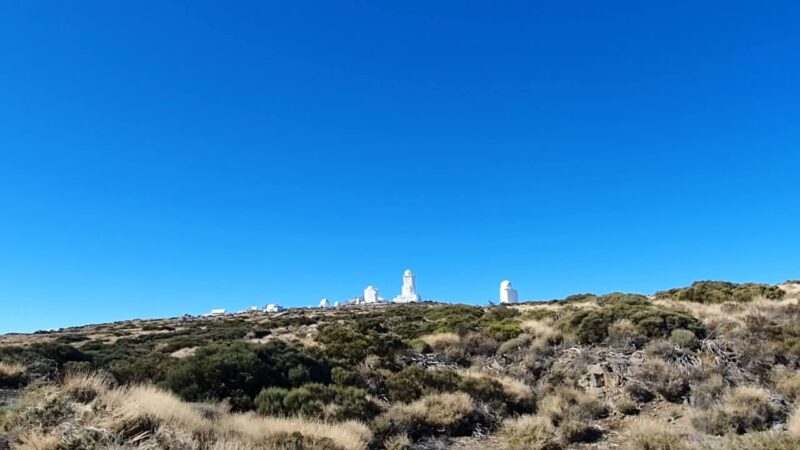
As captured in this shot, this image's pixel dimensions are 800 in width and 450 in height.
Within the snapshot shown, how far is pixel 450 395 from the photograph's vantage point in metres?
11.8

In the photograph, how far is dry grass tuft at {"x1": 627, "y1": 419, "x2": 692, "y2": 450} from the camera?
340 inches

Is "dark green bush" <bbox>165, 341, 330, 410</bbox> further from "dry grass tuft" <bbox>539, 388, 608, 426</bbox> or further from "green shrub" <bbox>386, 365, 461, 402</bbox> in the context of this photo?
"dry grass tuft" <bbox>539, 388, 608, 426</bbox>

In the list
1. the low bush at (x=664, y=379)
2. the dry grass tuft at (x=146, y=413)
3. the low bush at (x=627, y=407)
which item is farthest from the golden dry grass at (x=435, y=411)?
the low bush at (x=664, y=379)

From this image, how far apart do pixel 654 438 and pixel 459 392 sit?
4.54 m

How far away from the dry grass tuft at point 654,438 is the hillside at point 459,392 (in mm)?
34

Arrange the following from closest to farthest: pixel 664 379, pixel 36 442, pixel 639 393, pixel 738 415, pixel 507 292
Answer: pixel 36 442 < pixel 738 415 < pixel 639 393 < pixel 664 379 < pixel 507 292

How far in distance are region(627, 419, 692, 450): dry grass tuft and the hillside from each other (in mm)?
34

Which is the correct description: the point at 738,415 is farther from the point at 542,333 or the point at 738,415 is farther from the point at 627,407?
the point at 542,333

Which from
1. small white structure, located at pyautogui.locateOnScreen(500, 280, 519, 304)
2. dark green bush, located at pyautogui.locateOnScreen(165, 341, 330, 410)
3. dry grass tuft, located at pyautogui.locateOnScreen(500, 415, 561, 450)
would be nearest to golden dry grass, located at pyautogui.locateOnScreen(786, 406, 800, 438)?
dry grass tuft, located at pyautogui.locateOnScreen(500, 415, 561, 450)

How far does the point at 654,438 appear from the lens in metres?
8.90

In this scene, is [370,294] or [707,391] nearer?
[707,391]

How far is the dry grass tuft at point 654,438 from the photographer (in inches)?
340

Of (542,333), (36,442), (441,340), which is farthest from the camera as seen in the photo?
(441,340)

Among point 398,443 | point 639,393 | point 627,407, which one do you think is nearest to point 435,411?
point 398,443
